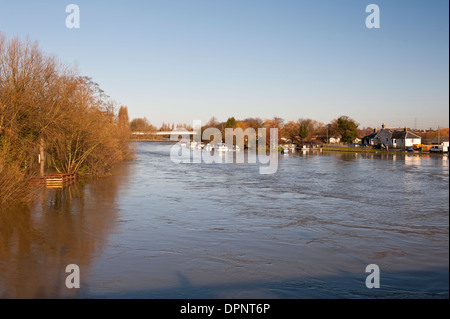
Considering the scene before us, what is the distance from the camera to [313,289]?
9008 millimetres

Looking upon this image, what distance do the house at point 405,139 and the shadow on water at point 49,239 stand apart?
233 feet

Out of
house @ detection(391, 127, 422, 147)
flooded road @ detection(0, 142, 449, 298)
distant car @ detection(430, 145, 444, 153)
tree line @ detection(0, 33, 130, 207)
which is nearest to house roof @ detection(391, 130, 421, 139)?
house @ detection(391, 127, 422, 147)

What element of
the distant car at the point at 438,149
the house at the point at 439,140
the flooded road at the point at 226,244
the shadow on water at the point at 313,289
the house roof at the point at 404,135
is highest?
the house roof at the point at 404,135

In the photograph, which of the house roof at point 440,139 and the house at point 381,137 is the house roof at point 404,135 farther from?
the house roof at point 440,139

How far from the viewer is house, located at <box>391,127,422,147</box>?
79.1 meters

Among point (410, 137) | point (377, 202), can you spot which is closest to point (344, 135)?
point (410, 137)

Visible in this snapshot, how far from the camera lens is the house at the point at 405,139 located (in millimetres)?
79125

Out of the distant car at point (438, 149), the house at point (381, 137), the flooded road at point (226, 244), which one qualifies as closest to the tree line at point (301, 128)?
the house at point (381, 137)

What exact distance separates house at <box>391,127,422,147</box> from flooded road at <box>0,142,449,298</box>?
60634 millimetres

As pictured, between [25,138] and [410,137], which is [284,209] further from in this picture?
[410,137]

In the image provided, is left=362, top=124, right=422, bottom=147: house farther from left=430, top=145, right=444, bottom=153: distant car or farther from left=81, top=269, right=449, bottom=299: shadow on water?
left=81, top=269, right=449, bottom=299: shadow on water

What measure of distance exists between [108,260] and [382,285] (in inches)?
275

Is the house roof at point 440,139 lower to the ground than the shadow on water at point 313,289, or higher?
higher

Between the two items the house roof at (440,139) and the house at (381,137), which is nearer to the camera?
the house roof at (440,139)
